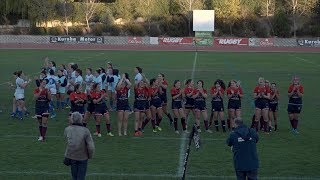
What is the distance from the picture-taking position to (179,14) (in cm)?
8812

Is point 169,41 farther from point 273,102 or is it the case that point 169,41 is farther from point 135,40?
point 273,102

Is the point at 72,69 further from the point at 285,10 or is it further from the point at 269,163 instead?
the point at 285,10

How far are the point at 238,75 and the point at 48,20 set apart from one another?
181ft

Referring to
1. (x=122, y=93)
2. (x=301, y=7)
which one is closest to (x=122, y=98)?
(x=122, y=93)

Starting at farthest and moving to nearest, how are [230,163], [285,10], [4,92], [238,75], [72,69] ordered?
[285,10] < [238,75] < [4,92] < [72,69] < [230,163]

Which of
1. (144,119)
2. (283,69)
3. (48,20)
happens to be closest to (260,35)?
(48,20)

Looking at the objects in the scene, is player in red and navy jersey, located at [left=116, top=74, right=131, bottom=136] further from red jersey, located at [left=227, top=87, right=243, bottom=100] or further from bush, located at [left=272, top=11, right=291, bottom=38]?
bush, located at [left=272, top=11, right=291, bottom=38]

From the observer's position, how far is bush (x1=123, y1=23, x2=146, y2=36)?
83562mm

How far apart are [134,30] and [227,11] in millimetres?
14594

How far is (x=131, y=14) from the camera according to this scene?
90.3 metres

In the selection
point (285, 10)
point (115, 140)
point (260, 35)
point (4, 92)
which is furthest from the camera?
point (285, 10)

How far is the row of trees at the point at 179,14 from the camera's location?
276 ft

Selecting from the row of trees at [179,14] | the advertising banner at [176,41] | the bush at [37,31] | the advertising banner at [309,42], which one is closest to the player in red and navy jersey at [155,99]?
the advertising banner at [176,41]

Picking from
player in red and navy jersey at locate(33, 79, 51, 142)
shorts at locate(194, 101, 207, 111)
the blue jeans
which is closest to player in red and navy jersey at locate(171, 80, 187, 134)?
shorts at locate(194, 101, 207, 111)
